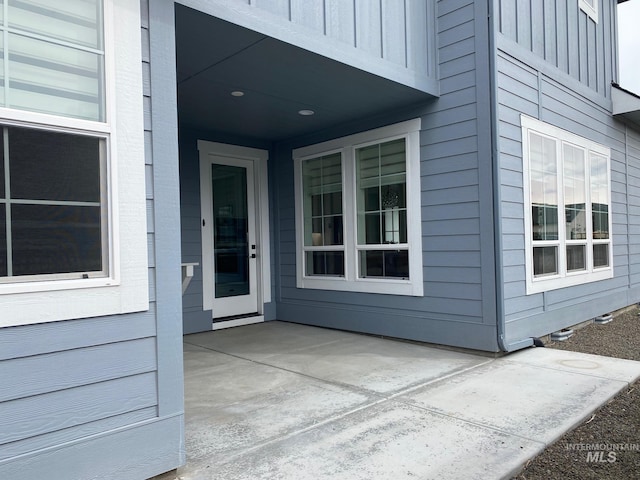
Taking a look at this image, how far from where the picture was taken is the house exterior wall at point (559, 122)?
4.30 meters

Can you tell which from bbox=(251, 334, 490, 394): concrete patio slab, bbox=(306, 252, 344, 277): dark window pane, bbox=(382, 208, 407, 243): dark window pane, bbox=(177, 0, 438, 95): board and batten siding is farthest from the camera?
bbox=(306, 252, 344, 277): dark window pane

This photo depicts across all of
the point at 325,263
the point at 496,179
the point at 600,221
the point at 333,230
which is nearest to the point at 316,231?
the point at 333,230

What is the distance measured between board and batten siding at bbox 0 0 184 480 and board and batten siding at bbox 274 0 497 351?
2.89 m

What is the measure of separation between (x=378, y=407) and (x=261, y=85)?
9.12ft

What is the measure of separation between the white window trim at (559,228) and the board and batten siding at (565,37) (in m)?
0.71

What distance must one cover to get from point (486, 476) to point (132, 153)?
85.0 inches

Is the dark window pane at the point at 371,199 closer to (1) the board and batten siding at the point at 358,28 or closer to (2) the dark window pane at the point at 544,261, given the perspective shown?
(1) the board and batten siding at the point at 358,28

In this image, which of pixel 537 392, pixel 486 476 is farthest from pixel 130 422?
pixel 537 392

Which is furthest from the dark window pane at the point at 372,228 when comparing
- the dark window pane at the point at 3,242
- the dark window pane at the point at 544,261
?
the dark window pane at the point at 3,242

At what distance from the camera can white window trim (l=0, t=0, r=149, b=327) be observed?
6.42 ft

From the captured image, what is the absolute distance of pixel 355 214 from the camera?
17.2 ft

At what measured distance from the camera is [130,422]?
2061 mm

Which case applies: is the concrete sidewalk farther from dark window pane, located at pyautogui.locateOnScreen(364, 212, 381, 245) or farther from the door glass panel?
the door glass panel

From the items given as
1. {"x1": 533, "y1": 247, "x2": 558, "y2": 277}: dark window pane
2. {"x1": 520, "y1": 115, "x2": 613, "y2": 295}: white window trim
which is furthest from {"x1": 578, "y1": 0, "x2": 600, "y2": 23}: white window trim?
{"x1": 533, "y1": 247, "x2": 558, "y2": 277}: dark window pane
